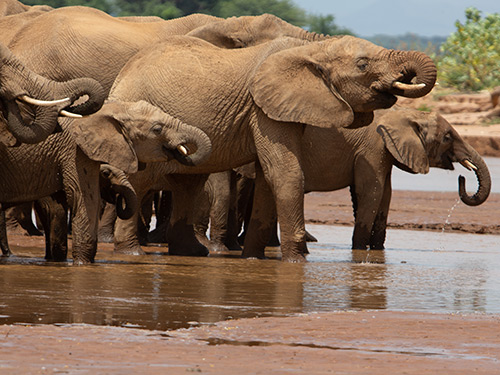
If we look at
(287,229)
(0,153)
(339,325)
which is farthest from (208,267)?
(339,325)

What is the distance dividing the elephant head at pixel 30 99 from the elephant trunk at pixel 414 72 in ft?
9.87

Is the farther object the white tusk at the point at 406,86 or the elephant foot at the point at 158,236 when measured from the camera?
the elephant foot at the point at 158,236

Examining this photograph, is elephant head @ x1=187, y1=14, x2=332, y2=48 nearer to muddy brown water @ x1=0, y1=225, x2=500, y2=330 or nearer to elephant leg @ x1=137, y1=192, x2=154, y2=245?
elephant leg @ x1=137, y1=192, x2=154, y2=245

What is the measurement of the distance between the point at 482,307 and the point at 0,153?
3.94 metres

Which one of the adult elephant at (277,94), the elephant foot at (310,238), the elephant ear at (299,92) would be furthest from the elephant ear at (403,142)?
the elephant ear at (299,92)

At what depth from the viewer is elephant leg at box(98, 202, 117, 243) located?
43.9 feet

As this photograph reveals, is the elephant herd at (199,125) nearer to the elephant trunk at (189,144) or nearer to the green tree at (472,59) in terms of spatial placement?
the elephant trunk at (189,144)

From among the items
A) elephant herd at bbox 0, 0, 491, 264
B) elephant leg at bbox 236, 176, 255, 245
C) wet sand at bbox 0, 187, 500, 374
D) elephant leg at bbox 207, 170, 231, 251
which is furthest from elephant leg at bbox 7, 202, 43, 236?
wet sand at bbox 0, 187, 500, 374

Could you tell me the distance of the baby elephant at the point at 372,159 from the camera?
1339 cm

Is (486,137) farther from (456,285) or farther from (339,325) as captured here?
(339,325)

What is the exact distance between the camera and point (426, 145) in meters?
13.9

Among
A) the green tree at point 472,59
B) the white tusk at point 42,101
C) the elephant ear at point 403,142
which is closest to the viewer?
the white tusk at point 42,101

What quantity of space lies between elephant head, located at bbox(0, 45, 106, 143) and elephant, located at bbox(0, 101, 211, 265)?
24.8 inches

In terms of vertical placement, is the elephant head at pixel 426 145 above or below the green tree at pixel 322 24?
below
